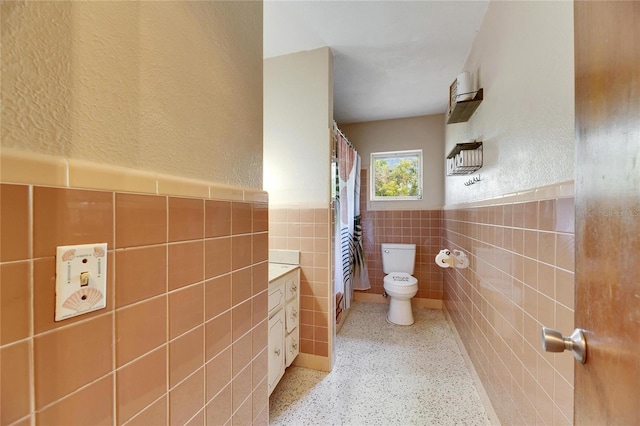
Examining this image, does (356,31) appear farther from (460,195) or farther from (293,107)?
(460,195)

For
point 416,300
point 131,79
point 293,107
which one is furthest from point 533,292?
point 416,300

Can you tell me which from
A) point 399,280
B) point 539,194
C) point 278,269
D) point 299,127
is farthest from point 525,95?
point 399,280

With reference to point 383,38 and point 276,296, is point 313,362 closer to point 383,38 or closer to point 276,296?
point 276,296

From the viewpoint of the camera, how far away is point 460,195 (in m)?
2.17

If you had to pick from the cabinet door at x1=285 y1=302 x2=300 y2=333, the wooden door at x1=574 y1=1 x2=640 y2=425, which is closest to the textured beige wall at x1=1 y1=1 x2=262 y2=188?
the wooden door at x1=574 y1=1 x2=640 y2=425

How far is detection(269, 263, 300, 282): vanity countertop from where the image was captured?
1.51 metres

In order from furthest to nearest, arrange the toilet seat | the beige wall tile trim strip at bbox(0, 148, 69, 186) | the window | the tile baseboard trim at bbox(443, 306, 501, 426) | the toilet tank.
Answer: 1. the window
2. the toilet tank
3. the toilet seat
4. the tile baseboard trim at bbox(443, 306, 501, 426)
5. the beige wall tile trim strip at bbox(0, 148, 69, 186)

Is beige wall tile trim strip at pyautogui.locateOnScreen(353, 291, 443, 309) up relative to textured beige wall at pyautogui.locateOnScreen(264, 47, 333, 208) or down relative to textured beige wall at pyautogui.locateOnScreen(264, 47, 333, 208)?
down

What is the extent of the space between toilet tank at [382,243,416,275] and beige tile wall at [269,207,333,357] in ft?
4.48

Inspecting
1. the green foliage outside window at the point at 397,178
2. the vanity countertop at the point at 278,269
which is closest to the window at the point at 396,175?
the green foliage outside window at the point at 397,178

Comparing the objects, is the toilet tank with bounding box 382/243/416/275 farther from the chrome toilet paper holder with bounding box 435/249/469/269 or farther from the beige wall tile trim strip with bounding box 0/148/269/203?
the beige wall tile trim strip with bounding box 0/148/269/203

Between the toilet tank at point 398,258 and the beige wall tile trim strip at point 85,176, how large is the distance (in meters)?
2.65

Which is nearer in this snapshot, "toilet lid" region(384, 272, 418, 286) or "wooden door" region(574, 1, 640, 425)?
"wooden door" region(574, 1, 640, 425)

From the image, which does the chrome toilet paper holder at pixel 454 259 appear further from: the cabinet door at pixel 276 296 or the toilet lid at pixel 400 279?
the cabinet door at pixel 276 296
